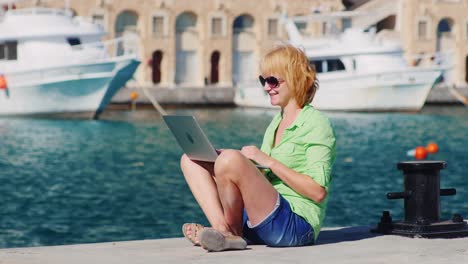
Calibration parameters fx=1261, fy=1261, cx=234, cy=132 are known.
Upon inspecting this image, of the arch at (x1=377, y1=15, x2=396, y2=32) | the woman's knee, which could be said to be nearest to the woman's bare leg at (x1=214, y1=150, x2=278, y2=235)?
the woman's knee

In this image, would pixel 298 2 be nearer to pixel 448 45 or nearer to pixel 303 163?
pixel 448 45

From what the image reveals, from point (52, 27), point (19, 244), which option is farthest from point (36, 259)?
point (52, 27)

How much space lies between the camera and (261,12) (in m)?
60.9

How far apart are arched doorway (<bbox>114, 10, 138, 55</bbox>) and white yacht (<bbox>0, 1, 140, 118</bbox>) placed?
55.0 feet

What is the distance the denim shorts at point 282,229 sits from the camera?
7137mm

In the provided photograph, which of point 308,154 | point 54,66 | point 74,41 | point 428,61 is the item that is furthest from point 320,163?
point 428,61

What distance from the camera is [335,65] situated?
4816 centimetres

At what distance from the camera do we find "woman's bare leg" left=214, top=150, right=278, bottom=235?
6.92 meters

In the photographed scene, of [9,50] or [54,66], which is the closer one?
[54,66]

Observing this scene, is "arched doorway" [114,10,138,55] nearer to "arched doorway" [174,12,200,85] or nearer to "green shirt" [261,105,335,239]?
"arched doorway" [174,12,200,85]

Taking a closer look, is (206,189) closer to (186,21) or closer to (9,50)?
(9,50)

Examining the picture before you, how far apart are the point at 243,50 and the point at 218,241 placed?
176 feet

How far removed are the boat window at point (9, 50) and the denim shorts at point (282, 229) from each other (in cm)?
3394

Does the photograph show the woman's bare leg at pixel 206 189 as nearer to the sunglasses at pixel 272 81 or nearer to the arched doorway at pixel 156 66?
the sunglasses at pixel 272 81
